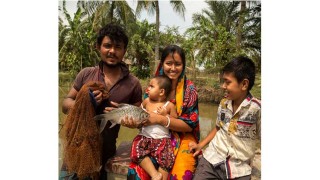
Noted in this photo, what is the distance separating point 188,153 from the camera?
2.09 meters

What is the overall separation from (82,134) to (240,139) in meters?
0.95

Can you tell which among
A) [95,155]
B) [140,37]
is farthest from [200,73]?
[95,155]

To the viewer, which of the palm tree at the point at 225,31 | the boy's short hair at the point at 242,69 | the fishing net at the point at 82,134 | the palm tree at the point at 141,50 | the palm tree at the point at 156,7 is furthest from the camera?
the palm tree at the point at 141,50

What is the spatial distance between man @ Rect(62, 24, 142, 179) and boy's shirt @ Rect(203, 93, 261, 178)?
66 centimetres

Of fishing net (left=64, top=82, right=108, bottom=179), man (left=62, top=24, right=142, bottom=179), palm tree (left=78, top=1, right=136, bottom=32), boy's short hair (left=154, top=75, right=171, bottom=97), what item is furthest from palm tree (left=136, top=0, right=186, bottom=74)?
fishing net (left=64, top=82, right=108, bottom=179)

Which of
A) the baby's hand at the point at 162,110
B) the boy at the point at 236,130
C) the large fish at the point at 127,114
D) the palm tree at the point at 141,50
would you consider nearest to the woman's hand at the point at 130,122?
the large fish at the point at 127,114

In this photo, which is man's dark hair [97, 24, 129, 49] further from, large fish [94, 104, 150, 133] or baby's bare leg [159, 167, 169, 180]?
baby's bare leg [159, 167, 169, 180]

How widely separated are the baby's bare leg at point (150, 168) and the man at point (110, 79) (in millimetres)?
362

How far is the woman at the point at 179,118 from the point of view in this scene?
6.70 ft

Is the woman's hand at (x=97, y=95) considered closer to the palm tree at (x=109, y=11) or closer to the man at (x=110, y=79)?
the man at (x=110, y=79)

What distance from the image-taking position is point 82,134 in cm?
213

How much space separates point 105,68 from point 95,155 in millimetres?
564

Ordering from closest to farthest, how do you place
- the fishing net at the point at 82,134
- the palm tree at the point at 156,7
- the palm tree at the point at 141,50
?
the fishing net at the point at 82,134, the palm tree at the point at 156,7, the palm tree at the point at 141,50

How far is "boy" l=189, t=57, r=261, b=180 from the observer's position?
1.93 metres
